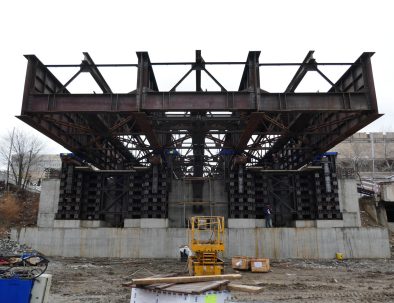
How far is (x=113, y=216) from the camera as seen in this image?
90.2ft

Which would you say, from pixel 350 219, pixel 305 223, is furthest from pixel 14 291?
pixel 350 219

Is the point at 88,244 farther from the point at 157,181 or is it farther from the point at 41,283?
the point at 41,283

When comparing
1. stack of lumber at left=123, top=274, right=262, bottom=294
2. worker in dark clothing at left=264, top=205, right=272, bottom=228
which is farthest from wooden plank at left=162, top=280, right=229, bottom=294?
worker in dark clothing at left=264, top=205, right=272, bottom=228

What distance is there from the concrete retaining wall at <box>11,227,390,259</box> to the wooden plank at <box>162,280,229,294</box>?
17338mm

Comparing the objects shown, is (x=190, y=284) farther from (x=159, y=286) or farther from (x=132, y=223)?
(x=132, y=223)

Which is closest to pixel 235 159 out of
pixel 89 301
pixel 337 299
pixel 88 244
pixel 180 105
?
pixel 180 105

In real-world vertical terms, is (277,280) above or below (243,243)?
below

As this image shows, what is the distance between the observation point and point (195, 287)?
5.55 meters

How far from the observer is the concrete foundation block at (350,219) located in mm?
25453

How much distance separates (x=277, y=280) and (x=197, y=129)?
8757 millimetres

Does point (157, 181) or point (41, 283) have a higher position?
point (157, 181)

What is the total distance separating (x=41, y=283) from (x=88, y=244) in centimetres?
1760

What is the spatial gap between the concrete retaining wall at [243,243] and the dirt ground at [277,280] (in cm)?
112

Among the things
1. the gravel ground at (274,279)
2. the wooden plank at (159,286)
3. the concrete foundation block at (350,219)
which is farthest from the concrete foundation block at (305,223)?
the wooden plank at (159,286)
